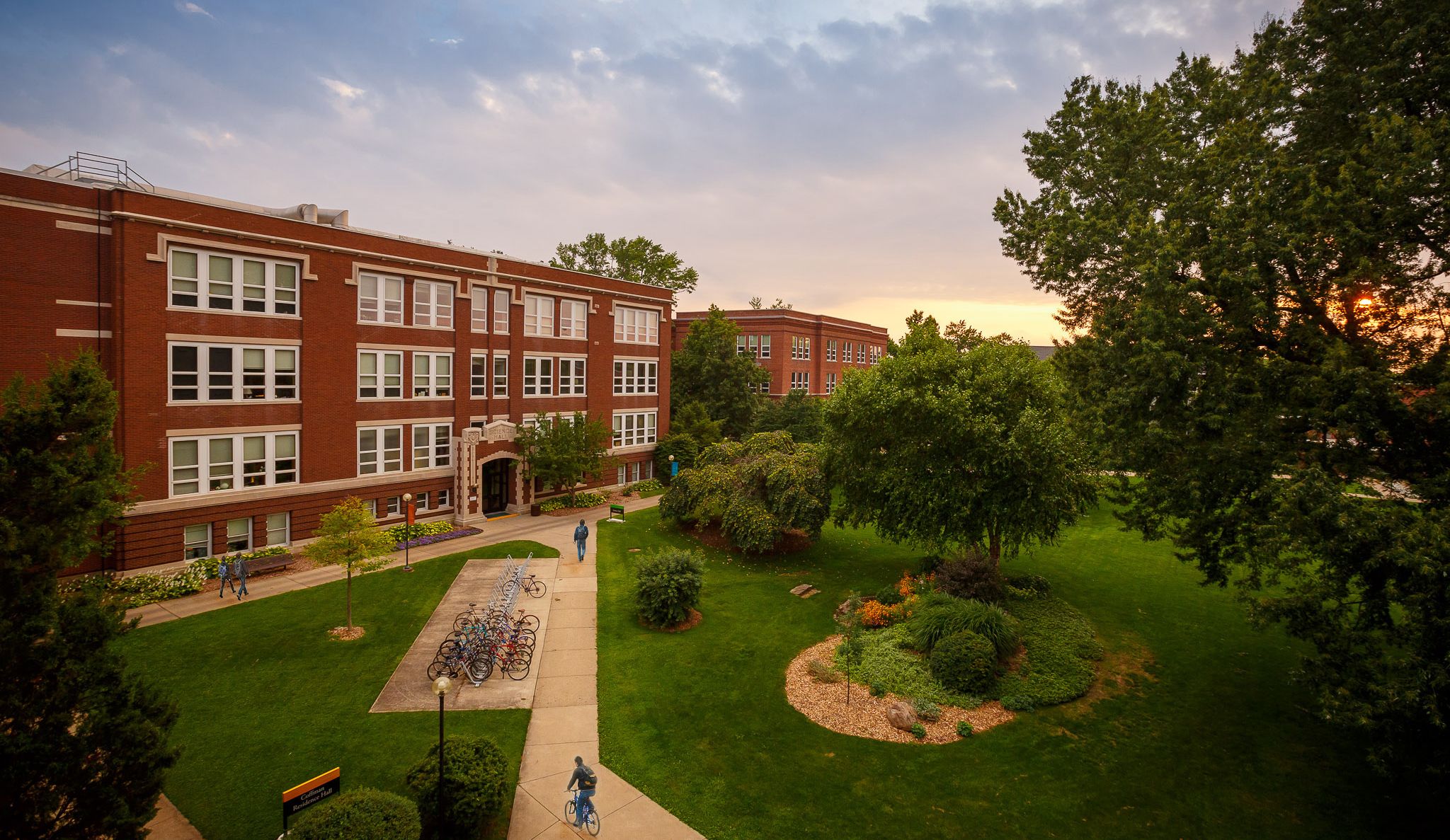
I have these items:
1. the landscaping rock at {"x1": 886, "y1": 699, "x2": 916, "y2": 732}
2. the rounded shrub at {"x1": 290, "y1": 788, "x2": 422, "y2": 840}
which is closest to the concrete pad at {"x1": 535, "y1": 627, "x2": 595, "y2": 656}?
the landscaping rock at {"x1": 886, "y1": 699, "x2": 916, "y2": 732}

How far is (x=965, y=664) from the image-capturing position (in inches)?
619

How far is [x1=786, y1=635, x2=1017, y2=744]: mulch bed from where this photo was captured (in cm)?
1416

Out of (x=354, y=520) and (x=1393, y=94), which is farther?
(x=354, y=520)

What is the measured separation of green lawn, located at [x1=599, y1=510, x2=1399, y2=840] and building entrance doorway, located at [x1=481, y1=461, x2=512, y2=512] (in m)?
16.8

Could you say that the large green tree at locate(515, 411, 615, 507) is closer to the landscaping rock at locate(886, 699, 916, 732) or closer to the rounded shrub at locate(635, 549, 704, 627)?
the rounded shrub at locate(635, 549, 704, 627)

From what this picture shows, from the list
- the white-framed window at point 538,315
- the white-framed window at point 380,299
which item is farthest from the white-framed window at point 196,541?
the white-framed window at point 538,315

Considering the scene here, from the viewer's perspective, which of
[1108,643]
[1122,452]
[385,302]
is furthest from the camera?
[385,302]

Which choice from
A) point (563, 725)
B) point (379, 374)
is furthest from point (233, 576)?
point (563, 725)

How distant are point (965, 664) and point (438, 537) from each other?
→ 23.1 m

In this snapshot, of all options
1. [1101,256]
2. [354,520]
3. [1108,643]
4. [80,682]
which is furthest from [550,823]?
[1101,256]

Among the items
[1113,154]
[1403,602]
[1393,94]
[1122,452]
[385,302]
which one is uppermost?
[1113,154]

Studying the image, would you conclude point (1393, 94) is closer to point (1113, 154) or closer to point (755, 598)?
point (1113, 154)

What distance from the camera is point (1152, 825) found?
11.3 m

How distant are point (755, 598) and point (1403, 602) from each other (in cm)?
1682
